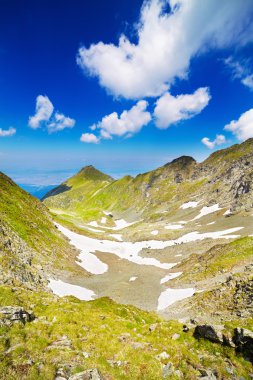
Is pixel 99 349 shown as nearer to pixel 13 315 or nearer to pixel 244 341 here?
pixel 13 315

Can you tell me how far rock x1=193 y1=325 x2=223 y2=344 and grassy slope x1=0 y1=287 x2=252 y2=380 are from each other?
518 mm

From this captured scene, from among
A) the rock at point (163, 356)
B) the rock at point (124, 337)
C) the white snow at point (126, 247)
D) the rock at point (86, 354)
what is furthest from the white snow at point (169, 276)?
the rock at point (86, 354)

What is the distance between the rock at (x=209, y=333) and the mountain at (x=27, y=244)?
22808 mm

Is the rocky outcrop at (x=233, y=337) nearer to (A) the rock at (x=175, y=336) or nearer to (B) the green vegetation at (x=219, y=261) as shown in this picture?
(A) the rock at (x=175, y=336)

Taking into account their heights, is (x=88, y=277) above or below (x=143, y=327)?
below

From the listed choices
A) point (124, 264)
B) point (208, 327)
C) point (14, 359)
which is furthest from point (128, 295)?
point (14, 359)

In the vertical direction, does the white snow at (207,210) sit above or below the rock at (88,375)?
above

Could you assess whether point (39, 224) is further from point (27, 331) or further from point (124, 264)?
point (27, 331)

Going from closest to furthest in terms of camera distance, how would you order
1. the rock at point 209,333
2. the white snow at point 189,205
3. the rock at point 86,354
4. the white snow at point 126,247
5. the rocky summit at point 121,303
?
the rocky summit at point 121,303 → the rock at point 86,354 → the rock at point 209,333 → the white snow at point 126,247 → the white snow at point 189,205

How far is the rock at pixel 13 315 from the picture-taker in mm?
19578

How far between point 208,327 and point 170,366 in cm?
546

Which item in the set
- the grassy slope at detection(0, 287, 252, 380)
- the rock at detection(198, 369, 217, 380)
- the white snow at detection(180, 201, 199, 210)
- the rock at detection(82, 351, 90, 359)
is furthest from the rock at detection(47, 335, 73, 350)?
the white snow at detection(180, 201, 199, 210)

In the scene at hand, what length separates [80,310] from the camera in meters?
26.8

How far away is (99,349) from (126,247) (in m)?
87.2
